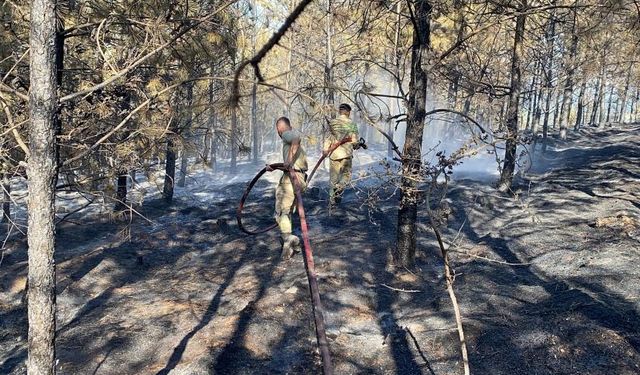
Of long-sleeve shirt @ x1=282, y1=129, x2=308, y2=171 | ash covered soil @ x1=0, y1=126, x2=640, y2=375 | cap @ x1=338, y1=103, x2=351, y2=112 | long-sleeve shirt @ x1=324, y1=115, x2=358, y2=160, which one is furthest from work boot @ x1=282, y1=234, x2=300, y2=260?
cap @ x1=338, y1=103, x2=351, y2=112

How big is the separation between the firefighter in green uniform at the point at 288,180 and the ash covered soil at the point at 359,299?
0.39 m

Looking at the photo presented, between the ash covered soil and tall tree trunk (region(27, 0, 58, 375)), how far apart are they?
3.70ft

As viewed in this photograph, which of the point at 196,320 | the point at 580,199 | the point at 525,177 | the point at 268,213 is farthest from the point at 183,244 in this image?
the point at 525,177

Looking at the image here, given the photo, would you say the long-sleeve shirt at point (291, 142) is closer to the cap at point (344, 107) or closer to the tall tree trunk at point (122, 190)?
the cap at point (344, 107)

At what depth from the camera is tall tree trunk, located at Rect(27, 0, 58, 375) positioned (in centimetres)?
396

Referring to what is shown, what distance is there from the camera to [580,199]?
10984 mm

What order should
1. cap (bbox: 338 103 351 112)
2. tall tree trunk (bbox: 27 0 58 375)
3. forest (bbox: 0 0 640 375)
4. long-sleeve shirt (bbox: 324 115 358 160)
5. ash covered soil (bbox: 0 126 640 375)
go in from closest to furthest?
tall tree trunk (bbox: 27 0 58 375) → forest (bbox: 0 0 640 375) → ash covered soil (bbox: 0 126 640 375) → long-sleeve shirt (bbox: 324 115 358 160) → cap (bbox: 338 103 351 112)

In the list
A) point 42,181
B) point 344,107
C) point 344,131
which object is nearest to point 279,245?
point 344,131

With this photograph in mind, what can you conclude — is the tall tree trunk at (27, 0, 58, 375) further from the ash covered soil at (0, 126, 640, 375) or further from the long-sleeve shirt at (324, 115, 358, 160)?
the long-sleeve shirt at (324, 115, 358, 160)

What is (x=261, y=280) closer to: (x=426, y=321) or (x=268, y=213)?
(x=426, y=321)

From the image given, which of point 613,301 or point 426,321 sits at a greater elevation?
point 613,301

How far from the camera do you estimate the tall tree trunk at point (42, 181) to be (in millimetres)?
3965

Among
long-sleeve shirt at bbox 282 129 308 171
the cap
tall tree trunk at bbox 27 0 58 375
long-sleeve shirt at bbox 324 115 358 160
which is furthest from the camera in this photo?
the cap

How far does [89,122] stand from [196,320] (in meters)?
2.86
